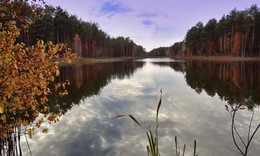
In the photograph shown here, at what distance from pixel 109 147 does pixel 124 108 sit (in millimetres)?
5134

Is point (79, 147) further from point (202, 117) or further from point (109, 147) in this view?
point (202, 117)

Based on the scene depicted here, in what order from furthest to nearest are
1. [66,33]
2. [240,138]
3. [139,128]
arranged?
[66,33]
[139,128]
[240,138]

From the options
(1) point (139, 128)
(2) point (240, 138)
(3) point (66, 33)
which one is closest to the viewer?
(2) point (240, 138)

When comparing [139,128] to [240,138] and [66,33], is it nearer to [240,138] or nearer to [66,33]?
[240,138]

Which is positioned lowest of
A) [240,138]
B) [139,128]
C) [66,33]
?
[139,128]

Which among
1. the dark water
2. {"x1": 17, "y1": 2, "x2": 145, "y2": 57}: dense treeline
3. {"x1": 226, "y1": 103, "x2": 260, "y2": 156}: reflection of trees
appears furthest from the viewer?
{"x1": 17, "y1": 2, "x2": 145, "y2": 57}: dense treeline

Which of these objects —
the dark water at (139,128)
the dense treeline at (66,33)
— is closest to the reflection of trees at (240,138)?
the dark water at (139,128)

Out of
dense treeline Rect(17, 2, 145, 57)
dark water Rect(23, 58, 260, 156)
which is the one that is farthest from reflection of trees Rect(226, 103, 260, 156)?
dense treeline Rect(17, 2, 145, 57)

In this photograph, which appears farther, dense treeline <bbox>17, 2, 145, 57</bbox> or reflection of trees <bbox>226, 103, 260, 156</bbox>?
dense treeline <bbox>17, 2, 145, 57</bbox>

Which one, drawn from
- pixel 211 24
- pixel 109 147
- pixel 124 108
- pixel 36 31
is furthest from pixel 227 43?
pixel 109 147

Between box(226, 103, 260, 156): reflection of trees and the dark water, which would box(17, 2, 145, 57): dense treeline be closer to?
the dark water

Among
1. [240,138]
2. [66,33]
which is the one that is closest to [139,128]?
[240,138]

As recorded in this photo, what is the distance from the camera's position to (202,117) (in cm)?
978

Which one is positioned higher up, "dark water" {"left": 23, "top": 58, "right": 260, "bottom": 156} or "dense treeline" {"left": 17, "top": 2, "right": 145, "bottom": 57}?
"dense treeline" {"left": 17, "top": 2, "right": 145, "bottom": 57}
